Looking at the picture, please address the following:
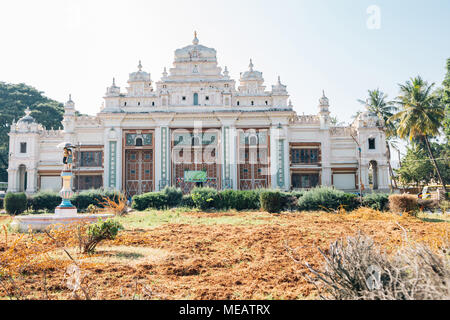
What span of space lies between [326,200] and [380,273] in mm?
17870

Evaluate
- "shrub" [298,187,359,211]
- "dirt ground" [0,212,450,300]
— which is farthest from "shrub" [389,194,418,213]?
"dirt ground" [0,212,450,300]

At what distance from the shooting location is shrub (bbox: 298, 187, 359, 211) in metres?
20.2

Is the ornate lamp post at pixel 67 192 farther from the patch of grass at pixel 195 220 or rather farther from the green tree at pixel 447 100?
the green tree at pixel 447 100

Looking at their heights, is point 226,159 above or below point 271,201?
above

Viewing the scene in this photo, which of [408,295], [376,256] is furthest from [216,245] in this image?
[408,295]

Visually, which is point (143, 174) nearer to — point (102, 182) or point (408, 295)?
point (102, 182)

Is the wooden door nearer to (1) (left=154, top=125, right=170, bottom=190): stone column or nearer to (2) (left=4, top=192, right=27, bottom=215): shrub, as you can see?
(1) (left=154, top=125, right=170, bottom=190): stone column

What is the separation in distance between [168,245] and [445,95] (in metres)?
36.6

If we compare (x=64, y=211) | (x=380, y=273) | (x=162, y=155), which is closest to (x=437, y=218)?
(x=380, y=273)

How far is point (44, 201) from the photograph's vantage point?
2364 cm

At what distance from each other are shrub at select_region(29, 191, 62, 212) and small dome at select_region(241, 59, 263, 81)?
20615 millimetres

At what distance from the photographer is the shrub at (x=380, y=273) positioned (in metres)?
3.39

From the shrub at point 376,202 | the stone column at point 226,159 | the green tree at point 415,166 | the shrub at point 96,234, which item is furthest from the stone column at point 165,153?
the green tree at point 415,166

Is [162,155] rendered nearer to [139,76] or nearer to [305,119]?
[139,76]
